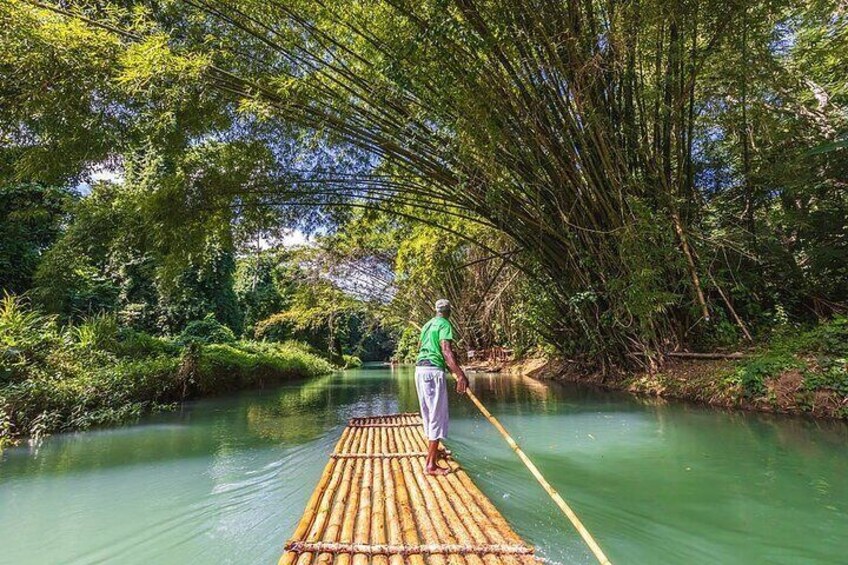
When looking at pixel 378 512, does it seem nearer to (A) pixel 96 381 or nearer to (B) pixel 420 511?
(B) pixel 420 511

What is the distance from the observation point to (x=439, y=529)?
2129 millimetres

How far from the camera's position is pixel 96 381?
633 cm

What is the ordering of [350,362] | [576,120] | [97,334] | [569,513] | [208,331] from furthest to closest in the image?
[350,362] < [208,331] < [97,334] < [576,120] < [569,513]

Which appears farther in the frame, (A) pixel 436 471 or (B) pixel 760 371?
(B) pixel 760 371

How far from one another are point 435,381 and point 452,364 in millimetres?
230

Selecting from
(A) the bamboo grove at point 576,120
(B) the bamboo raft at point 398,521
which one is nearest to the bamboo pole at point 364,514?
(B) the bamboo raft at point 398,521

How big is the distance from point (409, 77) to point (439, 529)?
14.3 ft

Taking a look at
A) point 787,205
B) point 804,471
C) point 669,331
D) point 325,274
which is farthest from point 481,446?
point 325,274

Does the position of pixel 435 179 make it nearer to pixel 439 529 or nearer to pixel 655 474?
pixel 655 474

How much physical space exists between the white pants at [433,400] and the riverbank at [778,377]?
174 inches

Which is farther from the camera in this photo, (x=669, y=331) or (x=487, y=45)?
(x=669, y=331)

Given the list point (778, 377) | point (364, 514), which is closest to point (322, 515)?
point (364, 514)

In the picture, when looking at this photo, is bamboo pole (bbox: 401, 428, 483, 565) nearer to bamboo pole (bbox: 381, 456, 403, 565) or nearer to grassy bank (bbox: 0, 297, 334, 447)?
bamboo pole (bbox: 381, 456, 403, 565)

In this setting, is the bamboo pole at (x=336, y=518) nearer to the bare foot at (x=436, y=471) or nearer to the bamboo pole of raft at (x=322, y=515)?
the bamboo pole of raft at (x=322, y=515)
